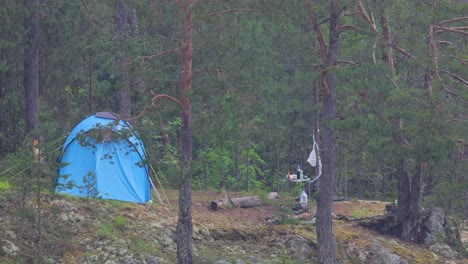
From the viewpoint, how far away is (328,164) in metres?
16.5

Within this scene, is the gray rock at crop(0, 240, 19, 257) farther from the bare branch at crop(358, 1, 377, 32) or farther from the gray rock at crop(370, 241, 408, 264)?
the bare branch at crop(358, 1, 377, 32)

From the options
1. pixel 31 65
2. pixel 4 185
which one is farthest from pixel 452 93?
pixel 31 65

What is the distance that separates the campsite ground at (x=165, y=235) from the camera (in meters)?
14.6

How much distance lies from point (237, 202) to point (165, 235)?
3544 mm

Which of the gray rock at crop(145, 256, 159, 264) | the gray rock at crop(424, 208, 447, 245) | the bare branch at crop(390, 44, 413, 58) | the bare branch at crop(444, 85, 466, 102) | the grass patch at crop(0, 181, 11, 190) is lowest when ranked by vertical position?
the gray rock at crop(145, 256, 159, 264)

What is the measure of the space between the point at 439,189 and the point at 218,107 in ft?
16.4

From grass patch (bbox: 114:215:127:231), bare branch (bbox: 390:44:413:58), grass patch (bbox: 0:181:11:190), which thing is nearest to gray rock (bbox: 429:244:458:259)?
bare branch (bbox: 390:44:413:58)

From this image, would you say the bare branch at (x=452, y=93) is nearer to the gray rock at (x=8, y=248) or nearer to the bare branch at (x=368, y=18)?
the bare branch at (x=368, y=18)

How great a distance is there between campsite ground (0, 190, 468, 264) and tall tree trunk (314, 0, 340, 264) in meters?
0.58

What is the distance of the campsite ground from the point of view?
48.0 feet

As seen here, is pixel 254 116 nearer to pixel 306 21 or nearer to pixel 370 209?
pixel 306 21

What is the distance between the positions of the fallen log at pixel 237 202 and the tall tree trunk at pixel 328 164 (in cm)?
310

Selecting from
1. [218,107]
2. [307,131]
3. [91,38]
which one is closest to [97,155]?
[91,38]

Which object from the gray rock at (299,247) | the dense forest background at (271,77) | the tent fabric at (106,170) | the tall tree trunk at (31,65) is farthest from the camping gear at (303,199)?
the tall tree trunk at (31,65)
